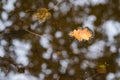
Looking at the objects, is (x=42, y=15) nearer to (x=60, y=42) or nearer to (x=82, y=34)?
(x=60, y=42)

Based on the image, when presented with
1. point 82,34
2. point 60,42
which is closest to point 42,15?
point 60,42

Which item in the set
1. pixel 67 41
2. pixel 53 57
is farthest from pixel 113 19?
pixel 53 57

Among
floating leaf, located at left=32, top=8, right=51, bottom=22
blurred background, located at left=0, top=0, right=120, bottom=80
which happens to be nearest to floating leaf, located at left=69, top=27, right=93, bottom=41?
blurred background, located at left=0, top=0, right=120, bottom=80

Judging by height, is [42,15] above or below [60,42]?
above

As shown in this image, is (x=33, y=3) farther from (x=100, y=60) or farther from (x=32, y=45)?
(x=100, y=60)

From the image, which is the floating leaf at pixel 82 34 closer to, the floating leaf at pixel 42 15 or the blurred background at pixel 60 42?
the blurred background at pixel 60 42

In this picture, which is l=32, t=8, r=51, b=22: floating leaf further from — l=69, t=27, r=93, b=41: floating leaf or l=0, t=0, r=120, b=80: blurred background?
l=69, t=27, r=93, b=41: floating leaf
